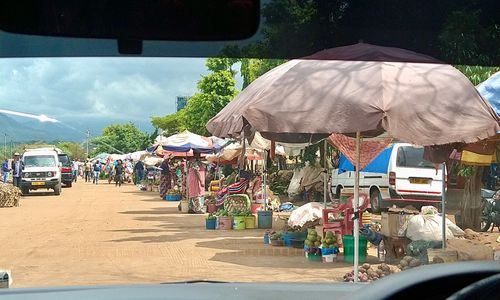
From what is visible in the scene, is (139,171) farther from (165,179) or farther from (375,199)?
(375,199)

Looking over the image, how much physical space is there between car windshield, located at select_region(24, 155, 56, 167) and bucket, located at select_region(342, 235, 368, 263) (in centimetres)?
1996

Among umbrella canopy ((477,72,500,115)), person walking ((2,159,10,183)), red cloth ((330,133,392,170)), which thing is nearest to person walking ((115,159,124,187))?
person walking ((2,159,10,183))

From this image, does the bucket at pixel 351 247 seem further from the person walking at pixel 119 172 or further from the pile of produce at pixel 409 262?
the person walking at pixel 119 172

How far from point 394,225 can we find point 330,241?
0.89 metres

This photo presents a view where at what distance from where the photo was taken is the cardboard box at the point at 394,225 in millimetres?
9094

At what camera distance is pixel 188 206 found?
18.1 m

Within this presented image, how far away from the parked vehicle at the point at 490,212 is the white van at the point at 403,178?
1897 millimetres

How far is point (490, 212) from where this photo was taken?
12.7 m

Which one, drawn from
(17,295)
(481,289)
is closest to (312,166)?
(17,295)

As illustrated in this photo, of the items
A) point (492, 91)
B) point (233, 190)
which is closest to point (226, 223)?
point (233, 190)

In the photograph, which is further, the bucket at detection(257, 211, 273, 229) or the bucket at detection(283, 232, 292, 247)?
the bucket at detection(257, 211, 273, 229)

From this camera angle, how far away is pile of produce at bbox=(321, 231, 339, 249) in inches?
365

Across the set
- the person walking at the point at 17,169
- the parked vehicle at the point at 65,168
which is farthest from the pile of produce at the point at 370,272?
the parked vehicle at the point at 65,168

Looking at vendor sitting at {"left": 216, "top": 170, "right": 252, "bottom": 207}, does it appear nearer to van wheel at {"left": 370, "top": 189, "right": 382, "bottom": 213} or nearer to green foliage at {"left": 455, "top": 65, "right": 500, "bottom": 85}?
van wheel at {"left": 370, "top": 189, "right": 382, "bottom": 213}
